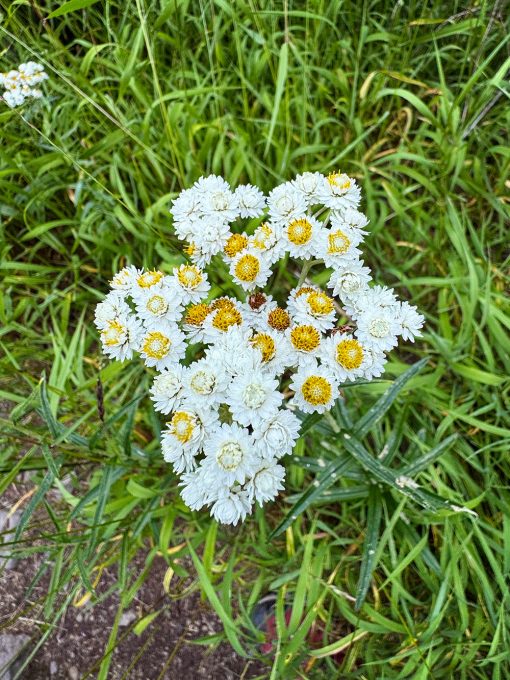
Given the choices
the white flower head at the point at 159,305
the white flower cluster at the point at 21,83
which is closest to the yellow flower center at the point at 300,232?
the white flower head at the point at 159,305

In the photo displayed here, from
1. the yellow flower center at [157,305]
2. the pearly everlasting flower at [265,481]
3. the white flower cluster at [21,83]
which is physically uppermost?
the white flower cluster at [21,83]

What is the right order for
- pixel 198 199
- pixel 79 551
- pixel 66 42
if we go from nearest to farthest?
pixel 198 199
pixel 79 551
pixel 66 42

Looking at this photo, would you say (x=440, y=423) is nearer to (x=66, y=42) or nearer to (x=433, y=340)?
(x=433, y=340)

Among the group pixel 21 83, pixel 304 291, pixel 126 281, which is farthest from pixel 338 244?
pixel 21 83

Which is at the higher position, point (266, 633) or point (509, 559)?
point (509, 559)

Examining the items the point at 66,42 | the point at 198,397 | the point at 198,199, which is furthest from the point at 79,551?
the point at 66,42

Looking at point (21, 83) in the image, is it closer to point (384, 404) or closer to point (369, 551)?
point (384, 404)

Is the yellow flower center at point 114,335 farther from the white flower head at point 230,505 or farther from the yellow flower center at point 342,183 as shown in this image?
the yellow flower center at point 342,183
